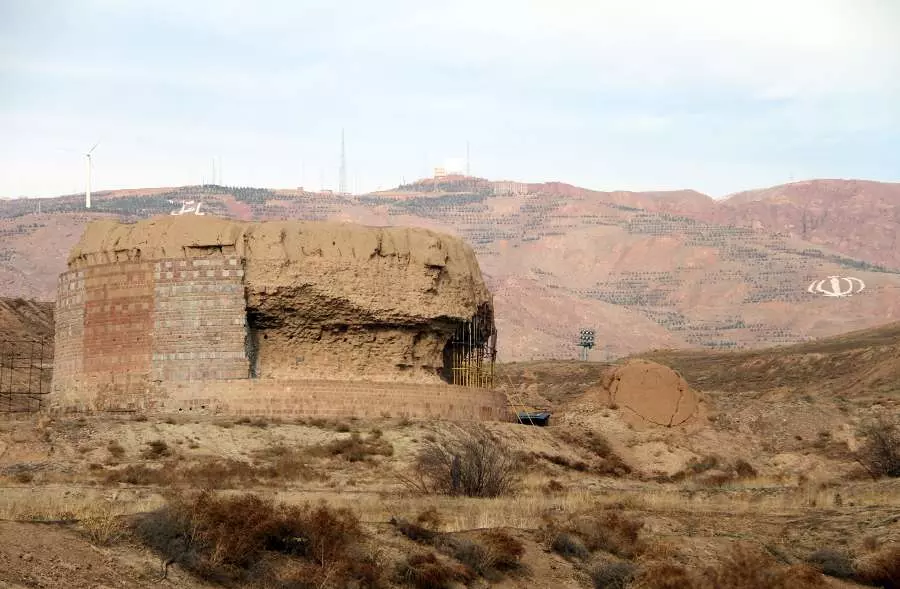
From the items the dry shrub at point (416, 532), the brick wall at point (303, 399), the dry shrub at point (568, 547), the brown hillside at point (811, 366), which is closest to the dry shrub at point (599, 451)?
the brick wall at point (303, 399)

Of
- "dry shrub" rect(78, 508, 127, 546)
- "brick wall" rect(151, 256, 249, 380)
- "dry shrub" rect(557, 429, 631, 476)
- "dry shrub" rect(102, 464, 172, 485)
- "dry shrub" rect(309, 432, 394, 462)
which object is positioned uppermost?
"brick wall" rect(151, 256, 249, 380)

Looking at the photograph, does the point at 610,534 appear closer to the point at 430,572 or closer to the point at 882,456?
the point at 430,572

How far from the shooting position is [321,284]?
40406 mm

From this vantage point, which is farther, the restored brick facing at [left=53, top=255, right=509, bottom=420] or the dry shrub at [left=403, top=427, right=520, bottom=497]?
the restored brick facing at [left=53, top=255, right=509, bottom=420]

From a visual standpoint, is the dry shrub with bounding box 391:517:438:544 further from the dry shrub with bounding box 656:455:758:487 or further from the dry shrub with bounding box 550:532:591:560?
the dry shrub with bounding box 656:455:758:487

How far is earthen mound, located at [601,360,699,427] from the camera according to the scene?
50406 mm

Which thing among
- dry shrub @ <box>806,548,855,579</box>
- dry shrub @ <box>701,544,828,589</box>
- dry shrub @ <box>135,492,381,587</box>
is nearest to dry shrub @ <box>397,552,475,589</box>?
dry shrub @ <box>135,492,381,587</box>

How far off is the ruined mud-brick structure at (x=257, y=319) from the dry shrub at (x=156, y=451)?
11.1ft

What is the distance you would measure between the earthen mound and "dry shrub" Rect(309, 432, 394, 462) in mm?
14767

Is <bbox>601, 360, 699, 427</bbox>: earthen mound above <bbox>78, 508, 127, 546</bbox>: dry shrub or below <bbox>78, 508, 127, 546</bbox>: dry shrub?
below

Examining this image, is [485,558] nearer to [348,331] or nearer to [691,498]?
[691,498]

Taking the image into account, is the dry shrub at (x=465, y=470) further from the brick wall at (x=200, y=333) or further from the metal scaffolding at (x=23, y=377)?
the metal scaffolding at (x=23, y=377)

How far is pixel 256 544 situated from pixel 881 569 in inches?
392

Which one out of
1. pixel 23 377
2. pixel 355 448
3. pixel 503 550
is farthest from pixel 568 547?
pixel 23 377
